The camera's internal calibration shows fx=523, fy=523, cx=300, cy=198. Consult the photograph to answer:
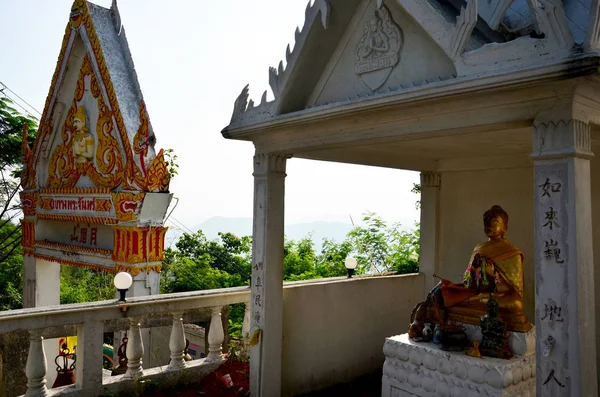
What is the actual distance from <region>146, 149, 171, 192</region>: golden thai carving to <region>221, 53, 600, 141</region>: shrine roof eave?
4543 mm

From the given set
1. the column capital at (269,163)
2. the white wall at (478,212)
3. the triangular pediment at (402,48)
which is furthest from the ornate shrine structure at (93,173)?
the white wall at (478,212)

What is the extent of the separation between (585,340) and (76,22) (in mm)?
11192

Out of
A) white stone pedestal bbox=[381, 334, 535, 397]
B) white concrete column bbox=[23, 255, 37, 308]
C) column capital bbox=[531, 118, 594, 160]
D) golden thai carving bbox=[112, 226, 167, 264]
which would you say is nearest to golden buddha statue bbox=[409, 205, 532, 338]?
white stone pedestal bbox=[381, 334, 535, 397]

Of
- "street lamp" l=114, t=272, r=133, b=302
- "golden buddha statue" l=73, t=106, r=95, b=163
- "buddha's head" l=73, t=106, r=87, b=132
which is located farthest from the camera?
"buddha's head" l=73, t=106, r=87, b=132

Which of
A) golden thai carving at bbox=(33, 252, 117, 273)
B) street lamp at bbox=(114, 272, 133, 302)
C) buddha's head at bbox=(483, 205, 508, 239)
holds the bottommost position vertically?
golden thai carving at bbox=(33, 252, 117, 273)

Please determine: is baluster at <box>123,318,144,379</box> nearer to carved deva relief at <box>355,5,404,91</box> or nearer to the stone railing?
the stone railing

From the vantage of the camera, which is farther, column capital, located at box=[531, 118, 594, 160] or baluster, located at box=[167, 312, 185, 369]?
baluster, located at box=[167, 312, 185, 369]

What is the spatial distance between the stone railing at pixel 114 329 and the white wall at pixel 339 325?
34.2 inches

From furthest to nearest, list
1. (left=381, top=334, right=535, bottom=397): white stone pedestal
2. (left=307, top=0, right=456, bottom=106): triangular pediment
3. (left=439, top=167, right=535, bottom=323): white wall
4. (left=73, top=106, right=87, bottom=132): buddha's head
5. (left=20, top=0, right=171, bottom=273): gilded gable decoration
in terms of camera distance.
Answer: (left=73, top=106, right=87, bottom=132): buddha's head → (left=20, top=0, right=171, bottom=273): gilded gable decoration → (left=439, top=167, right=535, bottom=323): white wall → (left=381, top=334, right=535, bottom=397): white stone pedestal → (left=307, top=0, right=456, bottom=106): triangular pediment

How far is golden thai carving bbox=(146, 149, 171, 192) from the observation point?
9.45 meters

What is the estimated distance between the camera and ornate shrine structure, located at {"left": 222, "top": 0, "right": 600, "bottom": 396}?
3.12 meters

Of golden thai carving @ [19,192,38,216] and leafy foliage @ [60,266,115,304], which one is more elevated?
golden thai carving @ [19,192,38,216]

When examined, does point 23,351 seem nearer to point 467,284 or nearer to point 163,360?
point 163,360

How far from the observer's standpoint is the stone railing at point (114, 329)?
16.1 feet
